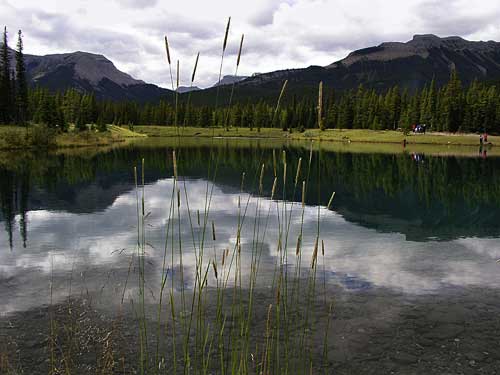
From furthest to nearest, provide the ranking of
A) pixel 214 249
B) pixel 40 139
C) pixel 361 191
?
pixel 40 139 → pixel 361 191 → pixel 214 249

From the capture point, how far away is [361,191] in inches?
1422

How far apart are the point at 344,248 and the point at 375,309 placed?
6.74m

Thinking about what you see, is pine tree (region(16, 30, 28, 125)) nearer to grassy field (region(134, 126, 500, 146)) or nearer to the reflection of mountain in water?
grassy field (region(134, 126, 500, 146))

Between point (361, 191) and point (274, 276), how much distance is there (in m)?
30.2

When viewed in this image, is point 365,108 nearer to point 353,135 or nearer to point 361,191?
point 353,135

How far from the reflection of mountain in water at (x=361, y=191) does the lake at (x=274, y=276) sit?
0.27m

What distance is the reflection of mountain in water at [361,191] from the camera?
78.5ft

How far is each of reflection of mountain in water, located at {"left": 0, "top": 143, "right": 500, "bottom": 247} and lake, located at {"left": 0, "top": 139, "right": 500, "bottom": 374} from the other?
27cm

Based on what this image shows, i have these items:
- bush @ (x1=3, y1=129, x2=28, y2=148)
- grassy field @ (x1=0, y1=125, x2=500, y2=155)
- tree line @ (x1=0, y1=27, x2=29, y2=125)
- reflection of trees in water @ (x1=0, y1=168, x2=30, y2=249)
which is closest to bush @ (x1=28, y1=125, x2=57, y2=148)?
grassy field @ (x1=0, y1=125, x2=500, y2=155)

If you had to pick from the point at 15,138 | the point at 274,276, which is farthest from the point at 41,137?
the point at 274,276

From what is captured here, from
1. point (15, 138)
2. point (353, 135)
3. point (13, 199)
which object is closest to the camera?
point (13, 199)

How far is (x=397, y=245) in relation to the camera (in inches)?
731

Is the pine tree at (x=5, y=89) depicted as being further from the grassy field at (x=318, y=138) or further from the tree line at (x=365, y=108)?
the grassy field at (x=318, y=138)

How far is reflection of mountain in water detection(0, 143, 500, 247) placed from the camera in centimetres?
2392
